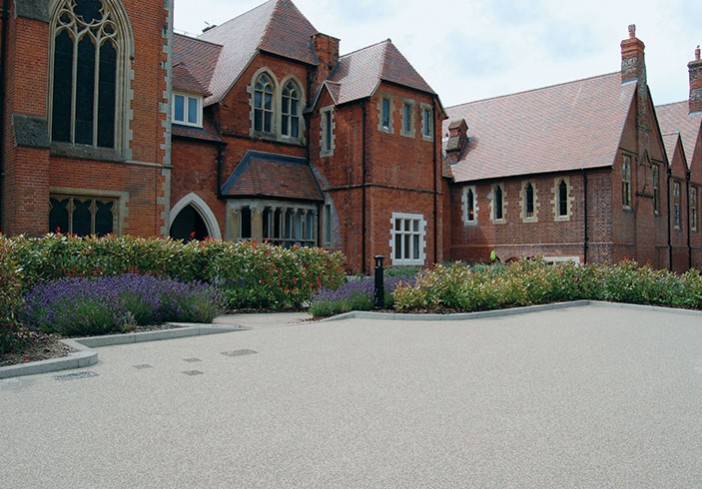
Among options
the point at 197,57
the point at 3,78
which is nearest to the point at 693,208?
the point at 197,57

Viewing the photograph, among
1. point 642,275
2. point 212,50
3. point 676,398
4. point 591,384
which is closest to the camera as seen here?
point 676,398

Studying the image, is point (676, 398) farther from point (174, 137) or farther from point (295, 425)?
point (174, 137)

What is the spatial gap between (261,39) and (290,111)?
119 inches

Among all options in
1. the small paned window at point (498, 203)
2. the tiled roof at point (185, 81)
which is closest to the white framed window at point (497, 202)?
the small paned window at point (498, 203)

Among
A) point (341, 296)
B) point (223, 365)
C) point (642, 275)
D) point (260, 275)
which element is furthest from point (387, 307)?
point (642, 275)

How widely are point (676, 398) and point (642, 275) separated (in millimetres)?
12186

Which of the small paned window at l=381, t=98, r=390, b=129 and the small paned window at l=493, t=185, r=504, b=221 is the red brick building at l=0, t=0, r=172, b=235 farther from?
the small paned window at l=493, t=185, r=504, b=221

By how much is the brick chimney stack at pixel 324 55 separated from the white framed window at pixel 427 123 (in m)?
4.45

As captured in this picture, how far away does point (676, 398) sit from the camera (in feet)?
21.0

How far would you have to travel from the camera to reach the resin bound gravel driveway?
418cm

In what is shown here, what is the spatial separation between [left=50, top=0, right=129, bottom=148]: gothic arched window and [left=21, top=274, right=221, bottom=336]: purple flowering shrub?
7.70m

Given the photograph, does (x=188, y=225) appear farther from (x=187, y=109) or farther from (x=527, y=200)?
(x=527, y=200)

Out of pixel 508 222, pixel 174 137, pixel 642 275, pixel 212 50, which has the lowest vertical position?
pixel 642 275

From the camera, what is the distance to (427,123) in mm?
26609
